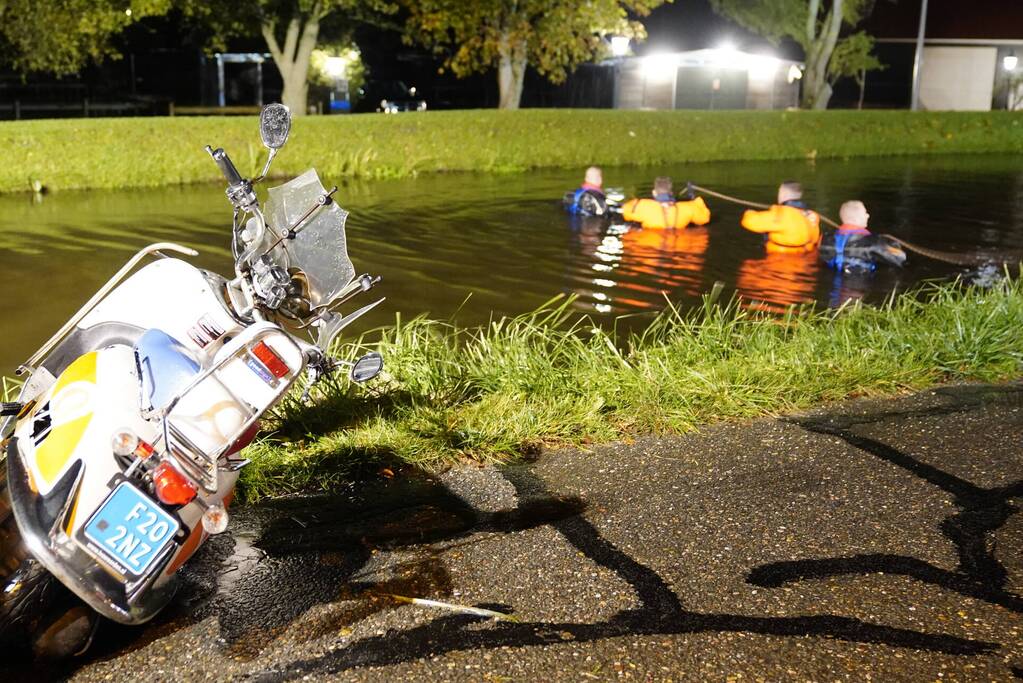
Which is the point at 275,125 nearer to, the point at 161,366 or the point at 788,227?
the point at 161,366

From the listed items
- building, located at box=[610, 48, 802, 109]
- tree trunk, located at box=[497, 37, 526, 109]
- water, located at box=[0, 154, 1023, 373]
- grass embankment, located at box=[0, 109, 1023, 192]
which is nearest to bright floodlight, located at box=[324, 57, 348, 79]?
building, located at box=[610, 48, 802, 109]

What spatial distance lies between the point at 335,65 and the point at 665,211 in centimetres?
2900

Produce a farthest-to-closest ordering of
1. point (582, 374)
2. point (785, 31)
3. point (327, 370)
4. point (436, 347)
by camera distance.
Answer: point (785, 31) → point (436, 347) → point (582, 374) → point (327, 370)

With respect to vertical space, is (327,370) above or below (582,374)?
above

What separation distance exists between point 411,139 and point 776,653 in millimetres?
21771

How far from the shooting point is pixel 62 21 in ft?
78.9

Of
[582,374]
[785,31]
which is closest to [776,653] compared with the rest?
[582,374]

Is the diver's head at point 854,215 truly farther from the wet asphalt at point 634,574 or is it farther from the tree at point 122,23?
the tree at point 122,23

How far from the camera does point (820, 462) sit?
575 centimetres

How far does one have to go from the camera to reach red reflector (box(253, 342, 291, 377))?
346 centimetres

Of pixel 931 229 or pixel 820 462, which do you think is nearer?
pixel 820 462

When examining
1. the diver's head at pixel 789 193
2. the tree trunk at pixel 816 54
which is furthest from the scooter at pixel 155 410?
the tree trunk at pixel 816 54

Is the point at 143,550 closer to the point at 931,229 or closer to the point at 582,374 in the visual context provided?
the point at 582,374

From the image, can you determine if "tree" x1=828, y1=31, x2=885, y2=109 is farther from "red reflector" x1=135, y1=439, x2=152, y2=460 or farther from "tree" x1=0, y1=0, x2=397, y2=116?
"red reflector" x1=135, y1=439, x2=152, y2=460
